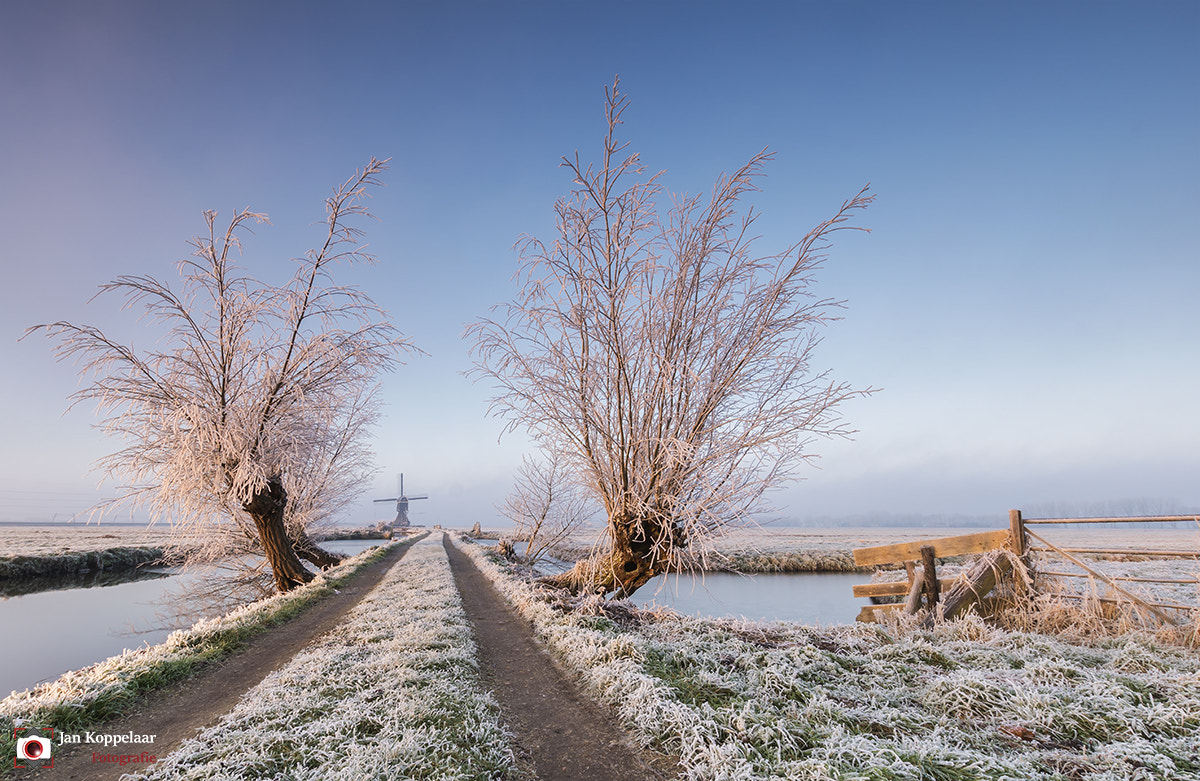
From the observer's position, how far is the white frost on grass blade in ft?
12.8

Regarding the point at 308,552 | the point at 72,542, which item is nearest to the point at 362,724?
the point at 308,552

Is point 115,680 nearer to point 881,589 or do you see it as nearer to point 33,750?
point 33,750

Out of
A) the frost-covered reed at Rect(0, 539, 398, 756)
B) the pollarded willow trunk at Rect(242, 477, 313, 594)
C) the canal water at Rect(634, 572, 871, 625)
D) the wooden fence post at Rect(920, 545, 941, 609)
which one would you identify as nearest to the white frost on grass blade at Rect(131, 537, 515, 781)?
the frost-covered reed at Rect(0, 539, 398, 756)

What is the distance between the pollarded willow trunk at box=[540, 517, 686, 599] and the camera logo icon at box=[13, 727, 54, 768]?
7304 millimetres

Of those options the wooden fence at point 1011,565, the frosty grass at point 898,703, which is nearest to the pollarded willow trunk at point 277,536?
the frosty grass at point 898,703

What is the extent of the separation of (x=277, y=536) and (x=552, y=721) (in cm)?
1288

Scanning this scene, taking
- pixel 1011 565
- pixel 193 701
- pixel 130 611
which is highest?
pixel 1011 565

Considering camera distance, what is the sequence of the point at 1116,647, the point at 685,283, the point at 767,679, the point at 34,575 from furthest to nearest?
the point at 34,575 < the point at 685,283 < the point at 1116,647 < the point at 767,679

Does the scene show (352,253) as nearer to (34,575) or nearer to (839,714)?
(839,714)

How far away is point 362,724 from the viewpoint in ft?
15.3

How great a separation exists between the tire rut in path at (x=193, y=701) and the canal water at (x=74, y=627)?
379 cm

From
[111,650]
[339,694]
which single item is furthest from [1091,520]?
[111,650]

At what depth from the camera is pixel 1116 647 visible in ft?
22.9

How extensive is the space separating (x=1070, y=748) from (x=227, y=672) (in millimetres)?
9464
